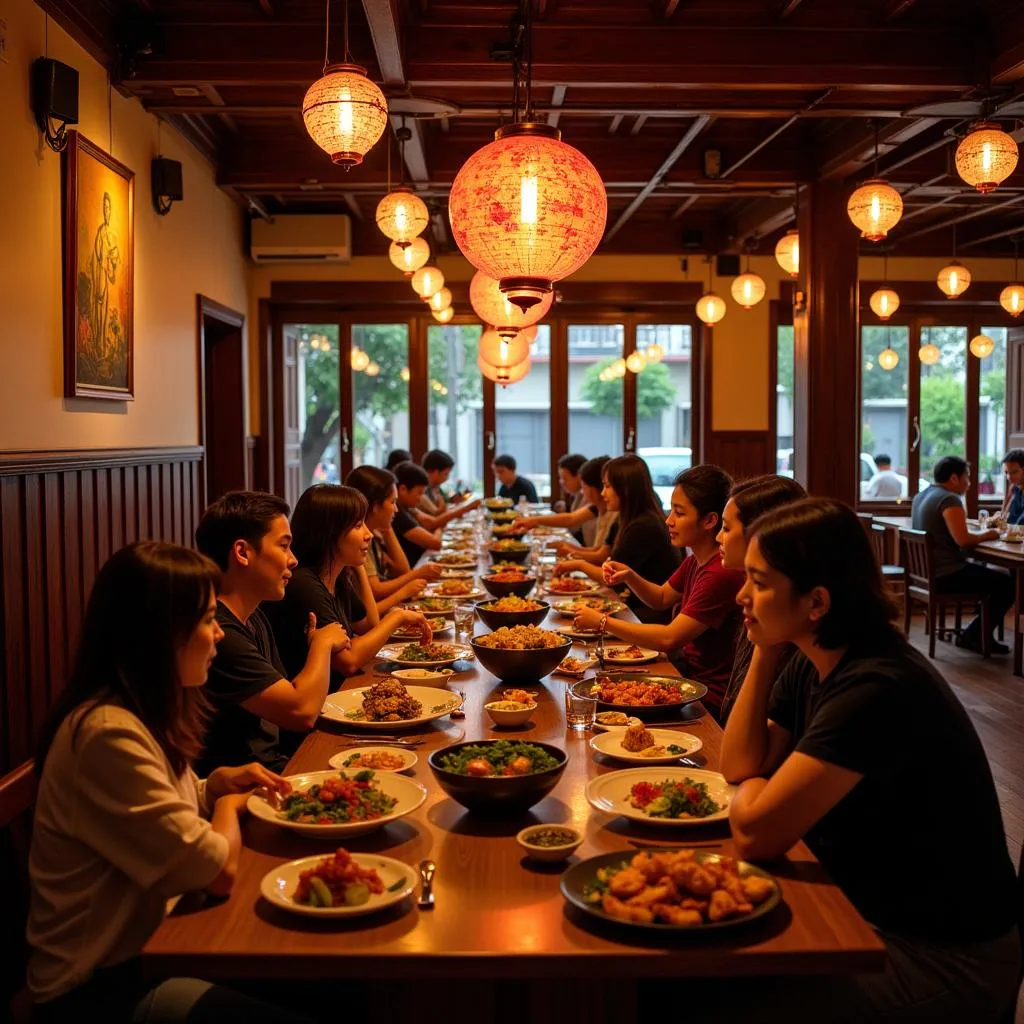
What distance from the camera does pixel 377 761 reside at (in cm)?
214

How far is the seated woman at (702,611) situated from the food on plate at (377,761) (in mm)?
1055

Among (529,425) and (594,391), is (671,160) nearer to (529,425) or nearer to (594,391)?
(594,391)

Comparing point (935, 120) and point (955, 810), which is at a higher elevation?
point (935, 120)

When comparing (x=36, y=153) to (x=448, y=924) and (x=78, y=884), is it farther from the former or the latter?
(x=448, y=924)

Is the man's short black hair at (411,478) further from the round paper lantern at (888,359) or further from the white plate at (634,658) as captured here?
the round paper lantern at (888,359)

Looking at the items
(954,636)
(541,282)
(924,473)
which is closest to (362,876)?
(541,282)

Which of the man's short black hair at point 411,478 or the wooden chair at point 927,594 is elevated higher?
the man's short black hair at point 411,478

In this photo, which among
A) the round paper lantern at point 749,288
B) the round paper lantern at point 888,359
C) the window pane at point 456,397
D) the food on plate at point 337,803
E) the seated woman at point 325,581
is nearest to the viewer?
the food on plate at point 337,803

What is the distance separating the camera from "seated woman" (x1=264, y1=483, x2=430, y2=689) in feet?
10.2

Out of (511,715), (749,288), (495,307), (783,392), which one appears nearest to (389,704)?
(511,715)

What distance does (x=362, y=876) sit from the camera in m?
1.57

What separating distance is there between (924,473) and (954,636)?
316cm

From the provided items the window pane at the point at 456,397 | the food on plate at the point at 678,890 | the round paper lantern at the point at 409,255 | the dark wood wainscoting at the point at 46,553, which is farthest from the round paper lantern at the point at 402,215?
the window pane at the point at 456,397

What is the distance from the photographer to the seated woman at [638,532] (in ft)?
15.8
